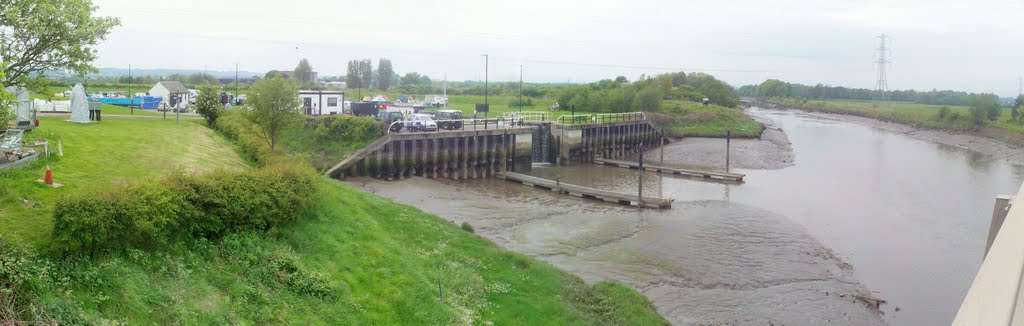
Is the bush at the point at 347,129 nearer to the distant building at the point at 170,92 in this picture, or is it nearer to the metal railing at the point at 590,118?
the metal railing at the point at 590,118

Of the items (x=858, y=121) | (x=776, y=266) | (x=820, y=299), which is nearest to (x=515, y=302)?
(x=820, y=299)

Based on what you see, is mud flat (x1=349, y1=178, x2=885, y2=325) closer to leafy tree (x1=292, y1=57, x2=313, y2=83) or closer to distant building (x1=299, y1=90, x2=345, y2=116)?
distant building (x1=299, y1=90, x2=345, y2=116)

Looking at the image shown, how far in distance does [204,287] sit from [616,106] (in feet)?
279

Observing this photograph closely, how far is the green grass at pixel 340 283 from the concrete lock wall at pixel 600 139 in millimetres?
30506

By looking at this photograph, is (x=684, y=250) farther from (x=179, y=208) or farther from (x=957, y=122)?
(x=957, y=122)

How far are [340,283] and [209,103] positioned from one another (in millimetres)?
A: 30944

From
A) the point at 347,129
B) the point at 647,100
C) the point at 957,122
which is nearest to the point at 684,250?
the point at 347,129

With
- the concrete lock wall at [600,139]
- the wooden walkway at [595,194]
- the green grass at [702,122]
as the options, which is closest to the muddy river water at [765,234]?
A: the wooden walkway at [595,194]

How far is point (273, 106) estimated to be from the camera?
33.9 m

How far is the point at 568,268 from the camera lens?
23922mm

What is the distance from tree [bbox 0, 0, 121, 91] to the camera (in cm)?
1774

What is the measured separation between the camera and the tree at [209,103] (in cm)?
4172

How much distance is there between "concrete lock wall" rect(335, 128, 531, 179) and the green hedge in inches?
898

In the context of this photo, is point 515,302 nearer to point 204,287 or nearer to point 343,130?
point 204,287
